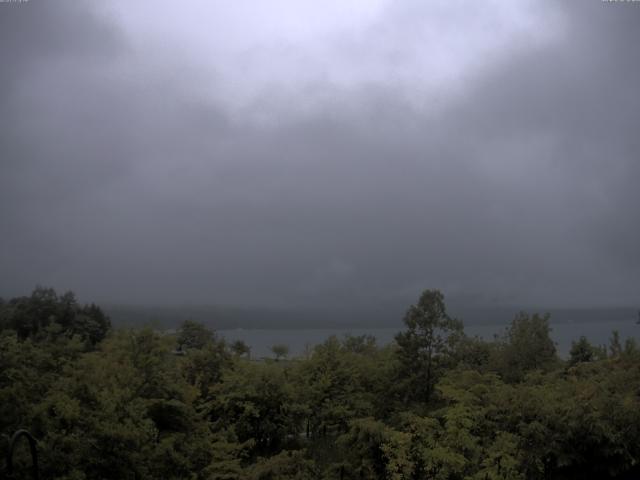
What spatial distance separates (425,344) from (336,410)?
665cm

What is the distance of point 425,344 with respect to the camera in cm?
3175

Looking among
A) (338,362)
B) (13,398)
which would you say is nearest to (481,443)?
(338,362)

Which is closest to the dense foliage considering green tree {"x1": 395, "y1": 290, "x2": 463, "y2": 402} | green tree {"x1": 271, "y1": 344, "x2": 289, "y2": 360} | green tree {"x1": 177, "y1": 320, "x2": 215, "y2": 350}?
green tree {"x1": 395, "y1": 290, "x2": 463, "y2": 402}

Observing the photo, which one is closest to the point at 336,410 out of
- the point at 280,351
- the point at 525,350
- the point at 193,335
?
the point at 280,351

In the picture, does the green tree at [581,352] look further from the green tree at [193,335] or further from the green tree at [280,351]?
the green tree at [193,335]

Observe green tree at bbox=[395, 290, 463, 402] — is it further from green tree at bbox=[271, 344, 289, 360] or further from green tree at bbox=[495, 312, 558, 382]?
green tree at bbox=[271, 344, 289, 360]

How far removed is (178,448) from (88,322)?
182ft

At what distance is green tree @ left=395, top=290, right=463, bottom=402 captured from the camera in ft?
103

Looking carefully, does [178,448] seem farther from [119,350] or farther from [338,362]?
[338,362]

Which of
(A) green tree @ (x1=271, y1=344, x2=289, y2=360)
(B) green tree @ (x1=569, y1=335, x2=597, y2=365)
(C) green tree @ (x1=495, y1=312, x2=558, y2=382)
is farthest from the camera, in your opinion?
(B) green tree @ (x1=569, y1=335, x2=597, y2=365)

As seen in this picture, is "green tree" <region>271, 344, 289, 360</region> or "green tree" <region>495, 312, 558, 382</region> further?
"green tree" <region>271, 344, 289, 360</region>

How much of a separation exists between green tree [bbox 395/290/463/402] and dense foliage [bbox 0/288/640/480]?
3.3 inches

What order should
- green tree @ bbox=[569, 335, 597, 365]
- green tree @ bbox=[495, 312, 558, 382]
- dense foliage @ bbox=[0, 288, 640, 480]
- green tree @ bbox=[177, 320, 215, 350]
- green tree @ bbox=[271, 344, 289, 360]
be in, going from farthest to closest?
green tree @ bbox=[177, 320, 215, 350] → green tree @ bbox=[569, 335, 597, 365] → green tree @ bbox=[271, 344, 289, 360] → green tree @ bbox=[495, 312, 558, 382] → dense foliage @ bbox=[0, 288, 640, 480]

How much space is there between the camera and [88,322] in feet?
231
